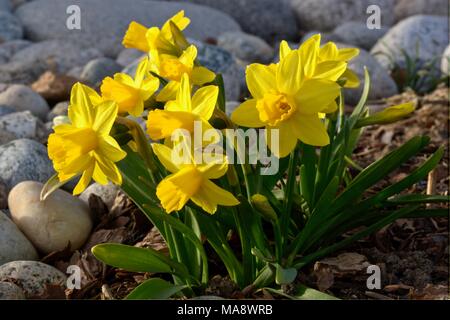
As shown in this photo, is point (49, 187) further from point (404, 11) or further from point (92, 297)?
point (404, 11)

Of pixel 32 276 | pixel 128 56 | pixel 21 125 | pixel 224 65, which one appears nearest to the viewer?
pixel 32 276

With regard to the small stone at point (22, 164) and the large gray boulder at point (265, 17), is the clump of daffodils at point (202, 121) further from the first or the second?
the large gray boulder at point (265, 17)

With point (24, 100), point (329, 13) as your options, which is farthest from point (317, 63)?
point (329, 13)

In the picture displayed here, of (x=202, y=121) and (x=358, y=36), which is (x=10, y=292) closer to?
(x=202, y=121)

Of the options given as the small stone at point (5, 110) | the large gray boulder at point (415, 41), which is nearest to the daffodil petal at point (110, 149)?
the small stone at point (5, 110)

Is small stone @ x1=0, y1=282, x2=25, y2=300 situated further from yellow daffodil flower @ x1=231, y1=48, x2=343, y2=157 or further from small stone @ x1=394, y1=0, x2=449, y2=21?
small stone @ x1=394, y1=0, x2=449, y2=21
